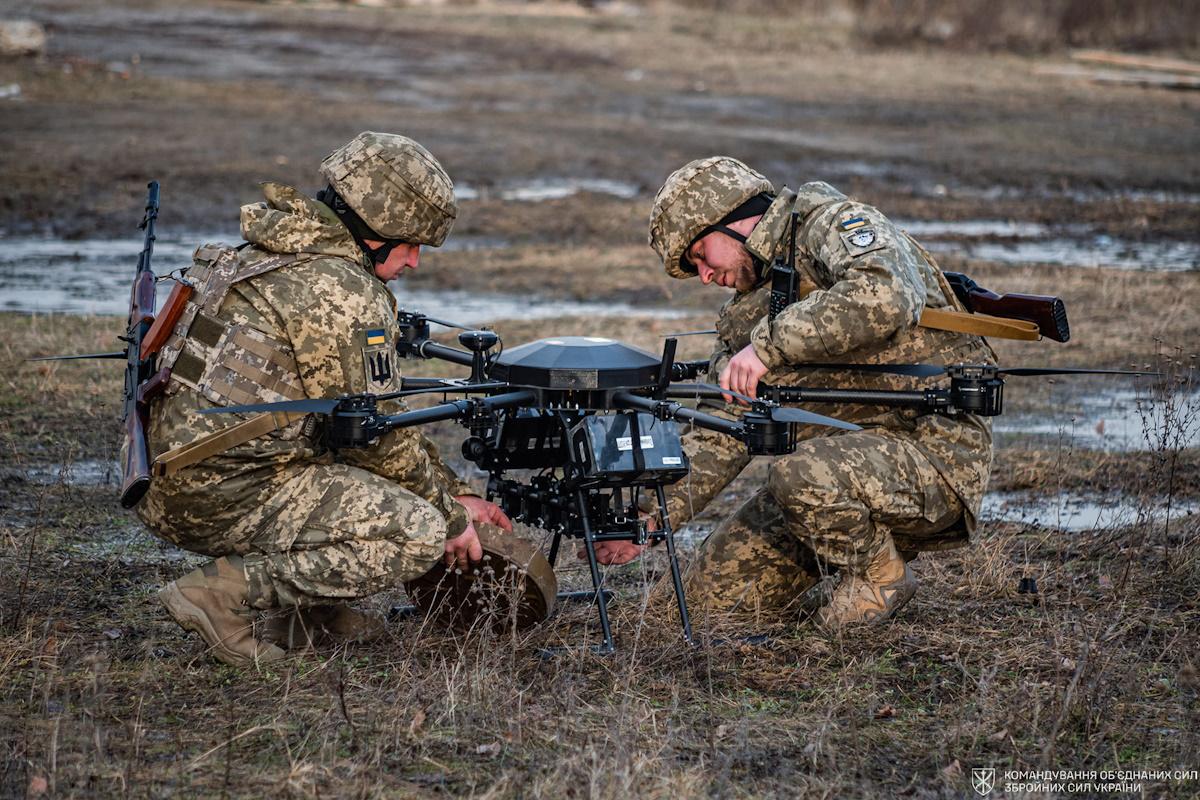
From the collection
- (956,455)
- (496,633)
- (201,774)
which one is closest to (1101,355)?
(956,455)

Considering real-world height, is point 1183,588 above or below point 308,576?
below

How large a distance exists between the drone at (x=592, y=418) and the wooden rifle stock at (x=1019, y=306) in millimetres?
337

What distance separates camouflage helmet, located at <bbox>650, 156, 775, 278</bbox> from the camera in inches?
251

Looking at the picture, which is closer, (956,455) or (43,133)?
(956,455)

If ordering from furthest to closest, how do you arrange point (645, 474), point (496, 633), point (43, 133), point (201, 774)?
1. point (43, 133)
2. point (496, 633)
3. point (645, 474)
4. point (201, 774)

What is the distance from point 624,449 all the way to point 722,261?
137 centimetres

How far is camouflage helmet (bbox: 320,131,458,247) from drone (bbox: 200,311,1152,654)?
1.74ft

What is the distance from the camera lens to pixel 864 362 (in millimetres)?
6512

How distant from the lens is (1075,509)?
8.62 m

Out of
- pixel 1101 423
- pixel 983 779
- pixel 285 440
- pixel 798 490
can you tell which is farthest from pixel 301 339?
pixel 1101 423

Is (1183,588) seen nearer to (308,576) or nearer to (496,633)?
(496,633)

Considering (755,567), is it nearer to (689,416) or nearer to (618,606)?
(618,606)

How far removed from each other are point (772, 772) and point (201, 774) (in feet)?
6.01

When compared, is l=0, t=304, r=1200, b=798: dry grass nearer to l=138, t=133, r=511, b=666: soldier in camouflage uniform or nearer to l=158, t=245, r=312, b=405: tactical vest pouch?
l=138, t=133, r=511, b=666: soldier in camouflage uniform
